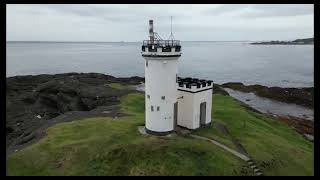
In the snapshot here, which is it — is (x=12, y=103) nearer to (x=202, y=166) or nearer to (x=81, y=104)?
(x=81, y=104)

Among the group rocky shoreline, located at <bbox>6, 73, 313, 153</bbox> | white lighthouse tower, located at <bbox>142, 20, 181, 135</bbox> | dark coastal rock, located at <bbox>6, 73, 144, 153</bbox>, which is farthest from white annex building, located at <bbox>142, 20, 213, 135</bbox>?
dark coastal rock, located at <bbox>6, 73, 144, 153</bbox>

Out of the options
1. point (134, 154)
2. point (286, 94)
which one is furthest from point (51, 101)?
point (286, 94)

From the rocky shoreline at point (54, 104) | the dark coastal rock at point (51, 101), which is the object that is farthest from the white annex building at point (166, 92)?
the dark coastal rock at point (51, 101)

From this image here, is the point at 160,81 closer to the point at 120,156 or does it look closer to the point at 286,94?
the point at 120,156

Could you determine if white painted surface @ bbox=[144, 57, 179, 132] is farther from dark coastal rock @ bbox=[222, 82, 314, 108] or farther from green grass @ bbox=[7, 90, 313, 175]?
dark coastal rock @ bbox=[222, 82, 314, 108]
